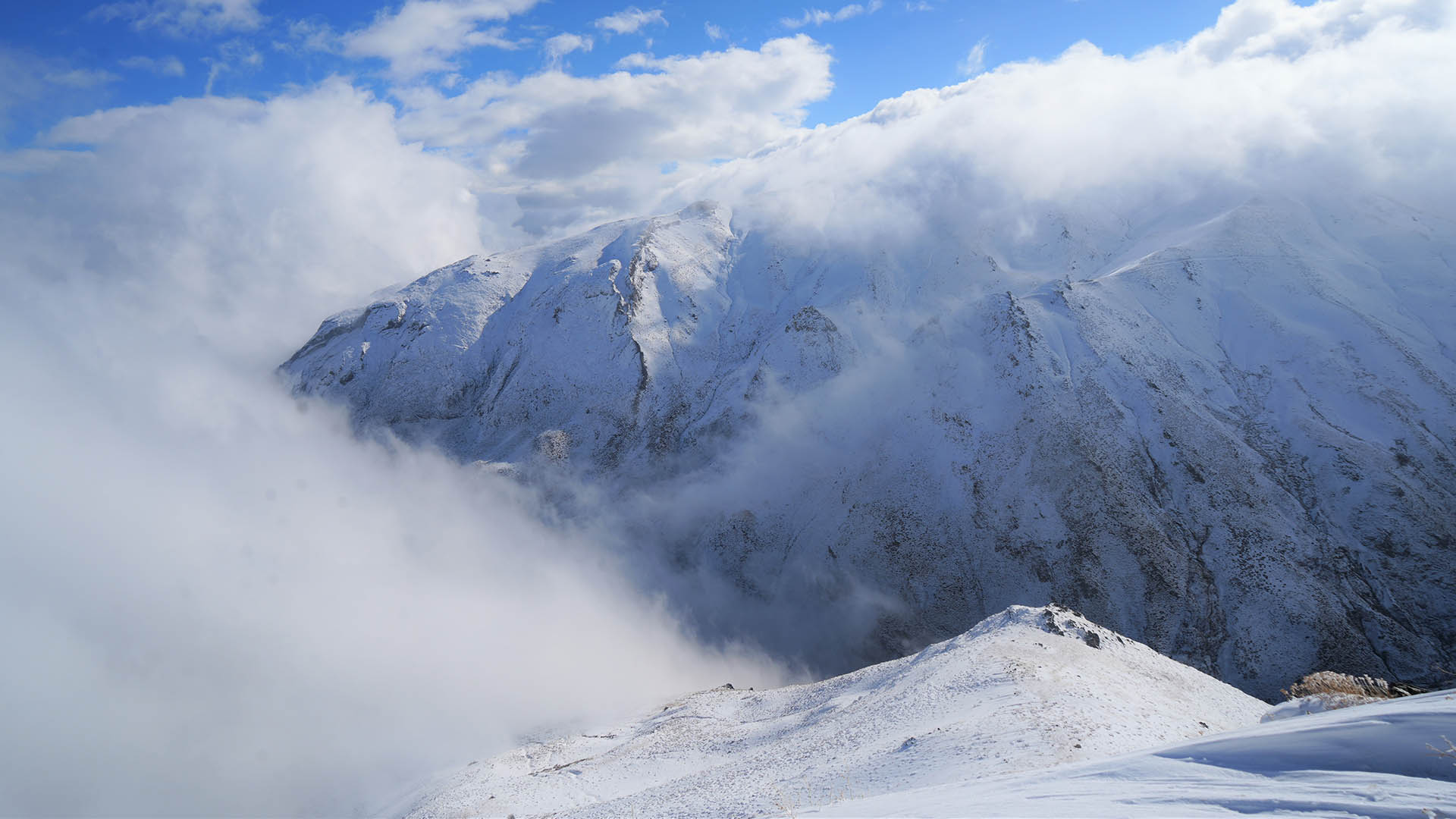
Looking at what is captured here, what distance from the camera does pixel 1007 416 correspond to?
279 feet

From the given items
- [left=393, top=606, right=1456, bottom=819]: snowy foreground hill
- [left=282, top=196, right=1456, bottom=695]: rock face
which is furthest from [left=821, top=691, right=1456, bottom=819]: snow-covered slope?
[left=282, top=196, right=1456, bottom=695]: rock face

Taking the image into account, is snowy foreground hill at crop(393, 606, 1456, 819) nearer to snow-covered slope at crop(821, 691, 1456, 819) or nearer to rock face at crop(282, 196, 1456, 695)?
snow-covered slope at crop(821, 691, 1456, 819)

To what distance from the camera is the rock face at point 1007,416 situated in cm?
6662

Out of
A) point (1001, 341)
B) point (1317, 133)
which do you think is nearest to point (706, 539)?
point (1001, 341)

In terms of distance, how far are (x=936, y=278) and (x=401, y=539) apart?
310 ft

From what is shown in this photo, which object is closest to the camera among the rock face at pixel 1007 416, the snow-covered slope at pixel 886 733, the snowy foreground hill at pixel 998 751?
the snowy foreground hill at pixel 998 751

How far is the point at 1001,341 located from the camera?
301 ft

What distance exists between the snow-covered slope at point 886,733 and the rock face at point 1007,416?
3645cm

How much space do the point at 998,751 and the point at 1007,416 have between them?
237ft

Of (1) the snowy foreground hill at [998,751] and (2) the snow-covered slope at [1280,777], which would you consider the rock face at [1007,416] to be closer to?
(1) the snowy foreground hill at [998,751]

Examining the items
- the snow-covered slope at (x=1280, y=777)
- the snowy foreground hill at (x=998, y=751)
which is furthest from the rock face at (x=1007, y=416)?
the snow-covered slope at (x=1280, y=777)

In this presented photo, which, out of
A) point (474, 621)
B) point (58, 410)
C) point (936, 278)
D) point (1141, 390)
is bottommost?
point (474, 621)

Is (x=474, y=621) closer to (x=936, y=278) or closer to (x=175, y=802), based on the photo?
(x=175, y=802)

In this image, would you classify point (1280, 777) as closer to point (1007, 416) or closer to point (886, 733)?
point (886, 733)
